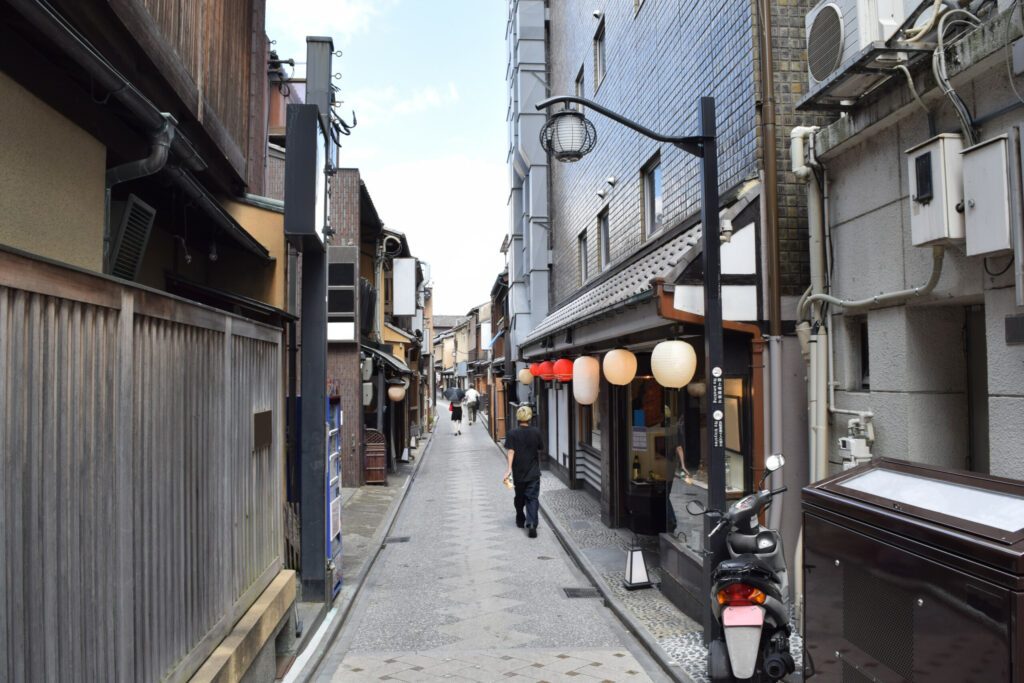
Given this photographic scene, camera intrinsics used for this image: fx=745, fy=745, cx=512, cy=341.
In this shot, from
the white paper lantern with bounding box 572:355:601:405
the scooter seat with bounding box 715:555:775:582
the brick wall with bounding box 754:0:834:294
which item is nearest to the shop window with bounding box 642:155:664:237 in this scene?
the white paper lantern with bounding box 572:355:601:405

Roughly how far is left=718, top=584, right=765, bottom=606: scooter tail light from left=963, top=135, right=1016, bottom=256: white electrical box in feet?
9.48

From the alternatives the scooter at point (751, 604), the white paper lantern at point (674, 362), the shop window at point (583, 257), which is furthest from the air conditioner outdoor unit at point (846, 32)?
the shop window at point (583, 257)

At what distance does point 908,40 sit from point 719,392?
3120mm

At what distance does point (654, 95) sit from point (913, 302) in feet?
22.1

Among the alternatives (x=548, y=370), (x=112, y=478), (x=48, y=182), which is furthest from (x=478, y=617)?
(x=548, y=370)

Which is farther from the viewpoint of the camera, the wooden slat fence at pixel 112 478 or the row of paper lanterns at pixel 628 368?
the row of paper lanterns at pixel 628 368

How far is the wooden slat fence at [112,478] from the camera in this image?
273 centimetres

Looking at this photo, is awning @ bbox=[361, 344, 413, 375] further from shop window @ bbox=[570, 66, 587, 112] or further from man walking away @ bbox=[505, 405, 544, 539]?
shop window @ bbox=[570, 66, 587, 112]

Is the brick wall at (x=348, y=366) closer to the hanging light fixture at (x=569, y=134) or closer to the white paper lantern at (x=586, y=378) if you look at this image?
the white paper lantern at (x=586, y=378)

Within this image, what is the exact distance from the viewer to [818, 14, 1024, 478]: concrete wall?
4.86 m

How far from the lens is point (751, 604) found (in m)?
5.74

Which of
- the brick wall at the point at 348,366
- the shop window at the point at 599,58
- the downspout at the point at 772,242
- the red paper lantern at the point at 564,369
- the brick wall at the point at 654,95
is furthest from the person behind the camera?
the brick wall at the point at 348,366

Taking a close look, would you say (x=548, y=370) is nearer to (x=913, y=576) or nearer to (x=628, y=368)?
(x=628, y=368)

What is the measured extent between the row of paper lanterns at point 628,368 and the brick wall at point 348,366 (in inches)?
203
